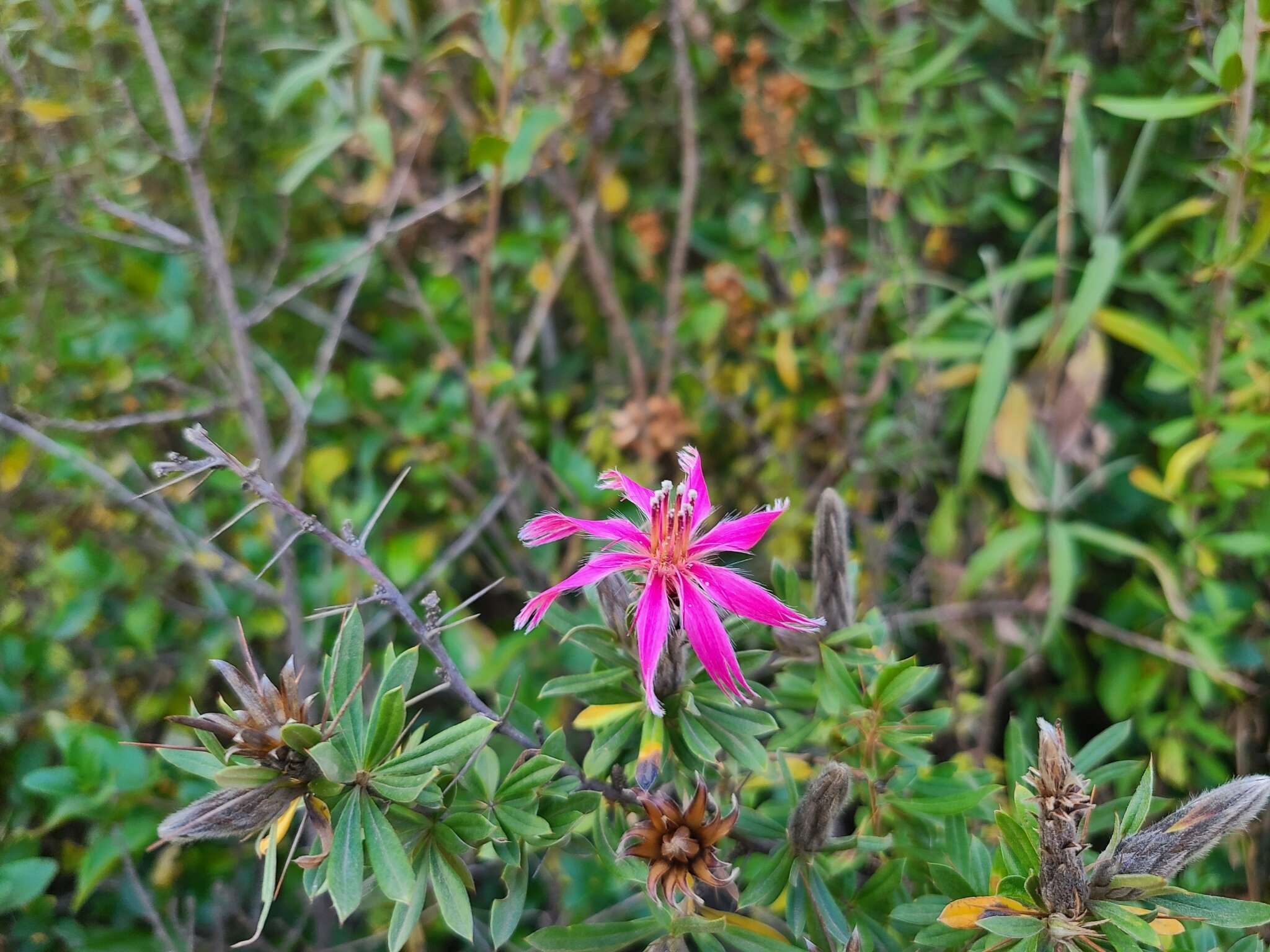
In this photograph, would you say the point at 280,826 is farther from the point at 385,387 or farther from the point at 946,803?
the point at 385,387

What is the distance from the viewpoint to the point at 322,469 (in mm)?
1617

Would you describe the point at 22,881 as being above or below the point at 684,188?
below

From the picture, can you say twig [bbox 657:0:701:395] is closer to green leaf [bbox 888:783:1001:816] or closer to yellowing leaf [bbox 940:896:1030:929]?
green leaf [bbox 888:783:1001:816]

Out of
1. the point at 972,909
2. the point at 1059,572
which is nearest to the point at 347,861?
the point at 972,909

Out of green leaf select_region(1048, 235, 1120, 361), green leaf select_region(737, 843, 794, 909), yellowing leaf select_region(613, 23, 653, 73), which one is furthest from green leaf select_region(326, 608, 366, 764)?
yellowing leaf select_region(613, 23, 653, 73)

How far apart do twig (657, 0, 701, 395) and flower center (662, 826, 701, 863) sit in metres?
1.04

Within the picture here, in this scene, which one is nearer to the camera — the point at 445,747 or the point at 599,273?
the point at 445,747

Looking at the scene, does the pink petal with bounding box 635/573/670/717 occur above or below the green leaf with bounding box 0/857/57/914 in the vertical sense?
above

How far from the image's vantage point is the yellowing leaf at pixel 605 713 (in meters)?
0.82

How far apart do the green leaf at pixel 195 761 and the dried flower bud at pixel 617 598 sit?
0.35m

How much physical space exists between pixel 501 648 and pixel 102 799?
0.59m

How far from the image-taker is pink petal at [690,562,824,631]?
2.42 ft

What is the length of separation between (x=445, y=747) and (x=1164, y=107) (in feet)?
3.92

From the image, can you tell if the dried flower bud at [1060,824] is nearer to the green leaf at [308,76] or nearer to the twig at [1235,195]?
the twig at [1235,195]
